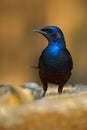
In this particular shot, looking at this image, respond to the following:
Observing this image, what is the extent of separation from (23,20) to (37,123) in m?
3.45

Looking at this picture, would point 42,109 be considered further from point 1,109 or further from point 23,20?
point 23,20

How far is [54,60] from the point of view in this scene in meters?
1.55

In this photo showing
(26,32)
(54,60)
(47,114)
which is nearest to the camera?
(47,114)

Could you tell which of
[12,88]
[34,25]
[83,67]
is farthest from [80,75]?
[12,88]

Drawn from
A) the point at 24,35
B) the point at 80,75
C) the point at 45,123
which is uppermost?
the point at 45,123

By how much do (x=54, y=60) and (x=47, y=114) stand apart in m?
0.95

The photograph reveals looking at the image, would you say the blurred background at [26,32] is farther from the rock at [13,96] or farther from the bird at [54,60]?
the rock at [13,96]

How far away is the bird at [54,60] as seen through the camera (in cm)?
155

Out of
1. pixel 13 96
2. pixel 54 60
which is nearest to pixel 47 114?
pixel 13 96

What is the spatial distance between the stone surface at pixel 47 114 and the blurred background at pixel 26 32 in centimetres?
328

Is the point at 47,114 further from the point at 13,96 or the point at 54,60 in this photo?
the point at 54,60

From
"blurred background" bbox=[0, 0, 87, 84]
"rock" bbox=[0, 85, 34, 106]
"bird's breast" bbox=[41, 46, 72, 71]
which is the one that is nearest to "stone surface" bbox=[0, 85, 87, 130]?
"rock" bbox=[0, 85, 34, 106]

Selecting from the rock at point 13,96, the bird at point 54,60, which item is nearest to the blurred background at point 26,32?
the bird at point 54,60

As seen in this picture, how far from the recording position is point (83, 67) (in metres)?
4.15
